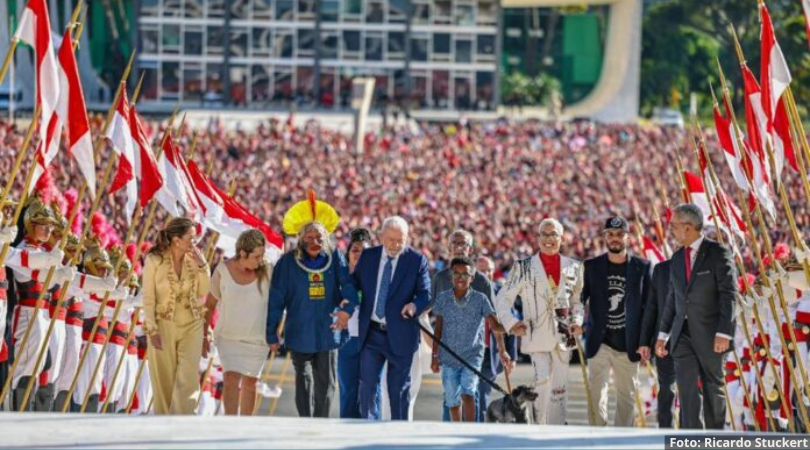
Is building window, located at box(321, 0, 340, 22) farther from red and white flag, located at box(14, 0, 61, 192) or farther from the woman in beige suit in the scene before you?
the woman in beige suit

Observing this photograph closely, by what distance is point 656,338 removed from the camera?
50.2 ft

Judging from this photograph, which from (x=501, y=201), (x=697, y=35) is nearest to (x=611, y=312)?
(x=501, y=201)

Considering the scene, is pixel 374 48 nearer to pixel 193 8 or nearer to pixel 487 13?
pixel 487 13

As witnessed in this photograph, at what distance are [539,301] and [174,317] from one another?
8.78 feet

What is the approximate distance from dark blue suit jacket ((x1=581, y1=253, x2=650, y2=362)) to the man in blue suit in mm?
1205

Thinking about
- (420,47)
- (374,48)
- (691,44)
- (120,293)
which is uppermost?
(691,44)

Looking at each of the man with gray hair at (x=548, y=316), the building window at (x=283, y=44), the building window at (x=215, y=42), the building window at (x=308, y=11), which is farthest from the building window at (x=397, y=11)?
the man with gray hair at (x=548, y=316)

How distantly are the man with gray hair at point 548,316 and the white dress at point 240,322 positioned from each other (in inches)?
72.9

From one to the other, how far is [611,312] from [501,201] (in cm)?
2985

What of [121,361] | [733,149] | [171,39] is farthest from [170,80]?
[121,361]

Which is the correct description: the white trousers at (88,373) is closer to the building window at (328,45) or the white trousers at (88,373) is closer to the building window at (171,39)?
the building window at (171,39)

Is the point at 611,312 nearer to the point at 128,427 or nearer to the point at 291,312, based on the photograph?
the point at 291,312

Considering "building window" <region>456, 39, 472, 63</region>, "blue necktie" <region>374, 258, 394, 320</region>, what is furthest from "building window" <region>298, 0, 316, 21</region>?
"blue necktie" <region>374, 258, 394, 320</region>

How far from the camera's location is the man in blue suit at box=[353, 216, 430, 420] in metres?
15.5
